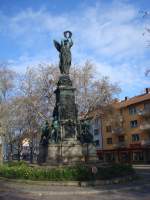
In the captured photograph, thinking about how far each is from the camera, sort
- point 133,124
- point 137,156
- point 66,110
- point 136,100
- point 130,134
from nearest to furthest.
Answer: point 66,110 → point 137,156 → point 136,100 → point 133,124 → point 130,134

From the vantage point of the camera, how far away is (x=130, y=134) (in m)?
59.4

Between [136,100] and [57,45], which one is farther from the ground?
[136,100]

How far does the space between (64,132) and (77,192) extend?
805 cm

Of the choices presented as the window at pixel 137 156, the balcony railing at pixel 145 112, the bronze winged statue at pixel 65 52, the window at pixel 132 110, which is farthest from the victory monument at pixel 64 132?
the window at pixel 132 110

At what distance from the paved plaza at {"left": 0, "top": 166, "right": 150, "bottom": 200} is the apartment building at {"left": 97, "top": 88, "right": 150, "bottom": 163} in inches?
1339

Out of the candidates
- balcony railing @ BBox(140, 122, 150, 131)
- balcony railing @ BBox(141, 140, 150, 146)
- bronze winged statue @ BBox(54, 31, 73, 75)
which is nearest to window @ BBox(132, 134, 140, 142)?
balcony railing @ BBox(141, 140, 150, 146)

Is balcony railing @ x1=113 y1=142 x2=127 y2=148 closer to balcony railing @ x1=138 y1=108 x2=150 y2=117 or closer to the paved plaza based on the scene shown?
balcony railing @ x1=138 y1=108 x2=150 y2=117

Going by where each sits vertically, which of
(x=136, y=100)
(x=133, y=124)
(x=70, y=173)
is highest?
(x=136, y=100)

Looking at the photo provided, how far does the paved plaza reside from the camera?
1372 centimetres

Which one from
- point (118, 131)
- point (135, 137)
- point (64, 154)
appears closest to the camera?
point (64, 154)

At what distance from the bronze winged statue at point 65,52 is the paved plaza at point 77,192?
415 inches

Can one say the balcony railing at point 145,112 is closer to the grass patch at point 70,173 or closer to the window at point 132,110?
the window at point 132,110

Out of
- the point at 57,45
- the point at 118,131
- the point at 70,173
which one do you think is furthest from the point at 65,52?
the point at 118,131

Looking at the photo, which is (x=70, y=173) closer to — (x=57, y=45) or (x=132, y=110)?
(x=57, y=45)
